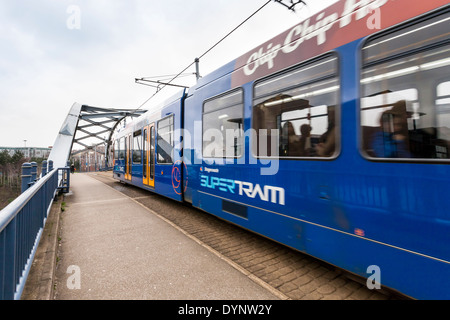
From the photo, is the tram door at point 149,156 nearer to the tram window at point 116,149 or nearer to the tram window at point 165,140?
the tram window at point 165,140

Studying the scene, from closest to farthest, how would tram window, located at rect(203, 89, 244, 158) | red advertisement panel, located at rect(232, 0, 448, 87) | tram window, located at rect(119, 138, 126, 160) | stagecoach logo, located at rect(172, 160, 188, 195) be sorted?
red advertisement panel, located at rect(232, 0, 448, 87)
tram window, located at rect(203, 89, 244, 158)
stagecoach logo, located at rect(172, 160, 188, 195)
tram window, located at rect(119, 138, 126, 160)

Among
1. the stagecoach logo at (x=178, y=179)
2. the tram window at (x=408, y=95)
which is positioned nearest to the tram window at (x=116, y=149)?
the stagecoach logo at (x=178, y=179)

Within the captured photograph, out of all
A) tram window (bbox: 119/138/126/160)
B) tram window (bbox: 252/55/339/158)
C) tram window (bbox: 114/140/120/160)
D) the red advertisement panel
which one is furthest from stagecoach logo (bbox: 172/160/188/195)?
tram window (bbox: 114/140/120/160)

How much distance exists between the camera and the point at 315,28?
2.81 m

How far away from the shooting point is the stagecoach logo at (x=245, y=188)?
10.5 ft

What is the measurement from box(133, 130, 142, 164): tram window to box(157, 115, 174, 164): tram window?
2.24m

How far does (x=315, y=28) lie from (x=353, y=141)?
4.97ft

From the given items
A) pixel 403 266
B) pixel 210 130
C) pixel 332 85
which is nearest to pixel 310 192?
pixel 403 266

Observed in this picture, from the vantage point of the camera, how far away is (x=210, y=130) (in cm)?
474

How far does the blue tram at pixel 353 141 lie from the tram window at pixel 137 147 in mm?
5991

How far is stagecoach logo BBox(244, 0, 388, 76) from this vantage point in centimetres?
234

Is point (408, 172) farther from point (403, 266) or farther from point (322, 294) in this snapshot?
point (322, 294)

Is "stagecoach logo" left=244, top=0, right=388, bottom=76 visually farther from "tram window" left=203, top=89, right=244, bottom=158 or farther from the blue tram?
"tram window" left=203, top=89, right=244, bottom=158

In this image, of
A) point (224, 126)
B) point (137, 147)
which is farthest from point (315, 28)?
point (137, 147)
